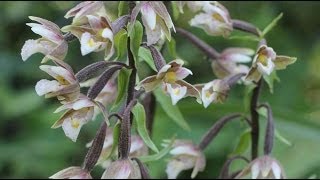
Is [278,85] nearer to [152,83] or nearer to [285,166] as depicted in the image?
[285,166]

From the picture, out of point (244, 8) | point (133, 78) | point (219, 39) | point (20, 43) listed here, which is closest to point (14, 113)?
point (20, 43)

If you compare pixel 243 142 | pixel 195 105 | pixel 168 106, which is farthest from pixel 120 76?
pixel 195 105

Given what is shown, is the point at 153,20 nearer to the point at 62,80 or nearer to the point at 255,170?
the point at 62,80

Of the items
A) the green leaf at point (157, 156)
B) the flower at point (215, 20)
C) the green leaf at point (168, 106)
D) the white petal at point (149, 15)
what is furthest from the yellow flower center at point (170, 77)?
the flower at point (215, 20)

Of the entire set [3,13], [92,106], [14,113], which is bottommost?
[14,113]

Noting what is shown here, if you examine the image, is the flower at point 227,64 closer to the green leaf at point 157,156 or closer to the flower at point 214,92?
the flower at point 214,92
